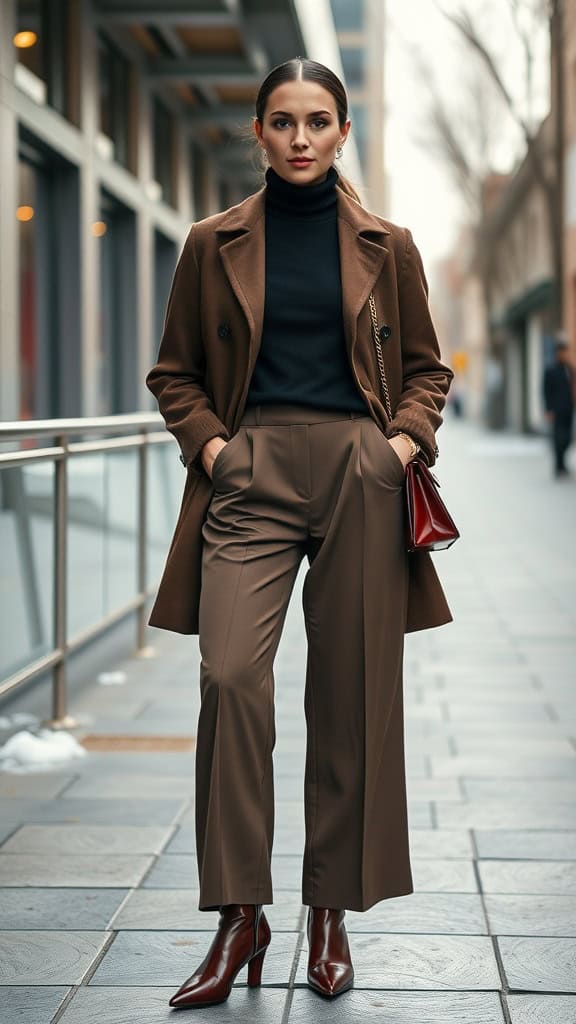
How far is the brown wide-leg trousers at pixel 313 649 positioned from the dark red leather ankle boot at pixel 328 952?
6 cm

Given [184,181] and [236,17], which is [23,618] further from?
[184,181]

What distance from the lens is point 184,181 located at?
20984mm

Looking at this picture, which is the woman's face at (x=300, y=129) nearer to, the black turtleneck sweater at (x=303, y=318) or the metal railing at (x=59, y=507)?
the black turtleneck sweater at (x=303, y=318)

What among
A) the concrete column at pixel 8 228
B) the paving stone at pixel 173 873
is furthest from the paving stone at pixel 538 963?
the concrete column at pixel 8 228

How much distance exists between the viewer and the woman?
3.30m

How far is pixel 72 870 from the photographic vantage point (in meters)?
4.40

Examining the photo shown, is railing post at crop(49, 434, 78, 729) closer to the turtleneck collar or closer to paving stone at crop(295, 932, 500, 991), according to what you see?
paving stone at crop(295, 932, 500, 991)

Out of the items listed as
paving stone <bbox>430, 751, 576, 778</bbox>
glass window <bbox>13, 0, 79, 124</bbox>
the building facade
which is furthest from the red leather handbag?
glass window <bbox>13, 0, 79, 124</bbox>

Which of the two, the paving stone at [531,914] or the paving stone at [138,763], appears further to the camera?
the paving stone at [138,763]

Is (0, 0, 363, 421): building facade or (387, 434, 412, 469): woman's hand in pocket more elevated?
(0, 0, 363, 421): building facade

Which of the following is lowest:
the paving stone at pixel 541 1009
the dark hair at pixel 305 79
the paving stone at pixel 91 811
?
the paving stone at pixel 541 1009

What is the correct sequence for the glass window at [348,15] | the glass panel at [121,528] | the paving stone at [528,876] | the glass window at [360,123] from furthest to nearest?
1. the glass window at [348,15]
2. the glass window at [360,123]
3. the glass panel at [121,528]
4. the paving stone at [528,876]

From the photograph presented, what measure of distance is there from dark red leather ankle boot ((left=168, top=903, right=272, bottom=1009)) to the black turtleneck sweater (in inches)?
42.5

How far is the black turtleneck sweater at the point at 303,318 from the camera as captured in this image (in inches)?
132
